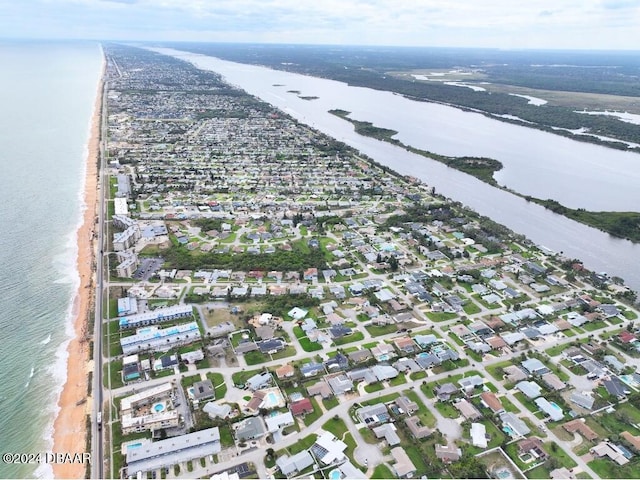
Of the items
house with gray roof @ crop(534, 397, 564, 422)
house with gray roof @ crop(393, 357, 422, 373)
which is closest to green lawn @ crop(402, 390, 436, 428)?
house with gray roof @ crop(393, 357, 422, 373)

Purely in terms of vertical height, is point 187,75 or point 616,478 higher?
point 187,75

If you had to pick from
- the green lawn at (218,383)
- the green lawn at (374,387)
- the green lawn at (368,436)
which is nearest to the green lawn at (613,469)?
the green lawn at (368,436)

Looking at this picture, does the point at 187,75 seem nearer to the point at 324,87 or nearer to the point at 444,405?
the point at 324,87

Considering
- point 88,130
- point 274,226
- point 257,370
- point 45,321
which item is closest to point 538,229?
point 274,226

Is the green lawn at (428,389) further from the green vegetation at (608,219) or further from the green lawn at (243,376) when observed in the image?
the green vegetation at (608,219)

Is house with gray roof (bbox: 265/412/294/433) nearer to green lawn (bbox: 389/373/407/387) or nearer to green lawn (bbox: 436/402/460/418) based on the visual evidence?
green lawn (bbox: 389/373/407/387)

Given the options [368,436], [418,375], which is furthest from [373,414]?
[418,375]
